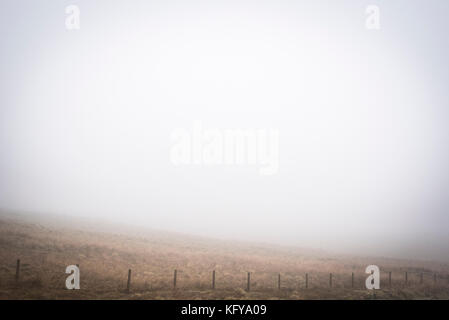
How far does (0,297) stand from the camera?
13867mm

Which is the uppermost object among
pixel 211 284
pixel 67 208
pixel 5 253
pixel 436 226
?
pixel 5 253

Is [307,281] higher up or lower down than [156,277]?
lower down

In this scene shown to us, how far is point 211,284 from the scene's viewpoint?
20359 millimetres

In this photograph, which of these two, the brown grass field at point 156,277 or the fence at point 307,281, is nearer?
the brown grass field at point 156,277

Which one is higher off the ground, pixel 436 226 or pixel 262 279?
pixel 262 279

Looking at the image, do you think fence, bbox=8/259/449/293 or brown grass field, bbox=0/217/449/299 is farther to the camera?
fence, bbox=8/259/449/293

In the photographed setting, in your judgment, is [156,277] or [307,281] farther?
[307,281]
